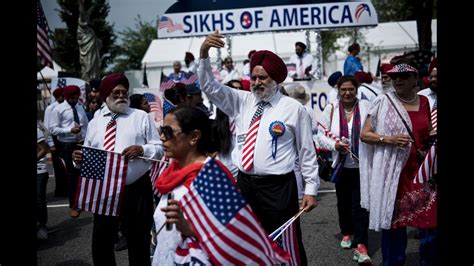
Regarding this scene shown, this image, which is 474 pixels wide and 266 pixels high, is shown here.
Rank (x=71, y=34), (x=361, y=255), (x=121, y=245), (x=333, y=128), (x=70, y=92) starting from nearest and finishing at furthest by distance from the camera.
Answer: (x=361, y=255)
(x=333, y=128)
(x=121, y=245)
(x=70, y=92)
(x=71, y=34)

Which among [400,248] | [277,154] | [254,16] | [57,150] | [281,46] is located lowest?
[400,248]

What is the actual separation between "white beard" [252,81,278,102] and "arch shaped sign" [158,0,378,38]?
7.38 meters

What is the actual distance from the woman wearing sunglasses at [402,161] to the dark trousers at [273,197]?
0.87m

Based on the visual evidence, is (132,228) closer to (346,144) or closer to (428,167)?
(346,144)

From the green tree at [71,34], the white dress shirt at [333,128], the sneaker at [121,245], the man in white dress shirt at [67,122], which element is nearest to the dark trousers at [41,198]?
the sneaker at [121,245]

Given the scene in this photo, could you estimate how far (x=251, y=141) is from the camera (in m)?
4.94

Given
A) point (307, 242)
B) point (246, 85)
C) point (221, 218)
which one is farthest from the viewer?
point (246, 85)

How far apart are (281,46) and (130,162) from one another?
2519 cm

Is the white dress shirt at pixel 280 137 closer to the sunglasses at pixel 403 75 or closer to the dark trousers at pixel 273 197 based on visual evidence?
the dark trousers at pixel 273 197

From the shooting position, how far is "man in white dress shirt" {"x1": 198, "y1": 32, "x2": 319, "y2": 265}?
4879 millimetres

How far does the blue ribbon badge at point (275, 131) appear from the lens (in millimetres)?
A: 4855

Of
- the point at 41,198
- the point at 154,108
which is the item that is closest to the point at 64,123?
the point at 154,108
